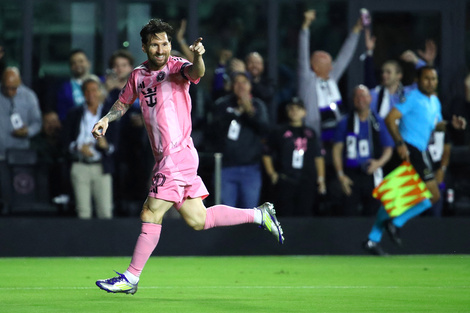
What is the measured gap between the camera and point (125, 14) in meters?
13.1

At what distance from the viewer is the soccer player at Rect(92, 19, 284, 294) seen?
6.73 metres

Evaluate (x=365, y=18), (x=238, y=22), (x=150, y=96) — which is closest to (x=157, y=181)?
(x=150, y=96)

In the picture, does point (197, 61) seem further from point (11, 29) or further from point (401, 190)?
point (11, 29)

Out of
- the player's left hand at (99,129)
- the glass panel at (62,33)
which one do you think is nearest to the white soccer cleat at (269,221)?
Result: the player's left hand at (99,129)

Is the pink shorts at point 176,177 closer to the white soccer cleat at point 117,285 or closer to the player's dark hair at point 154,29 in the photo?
the white soccer cleat at point 117,285

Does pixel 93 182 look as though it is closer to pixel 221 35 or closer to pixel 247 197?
pixel 247 197

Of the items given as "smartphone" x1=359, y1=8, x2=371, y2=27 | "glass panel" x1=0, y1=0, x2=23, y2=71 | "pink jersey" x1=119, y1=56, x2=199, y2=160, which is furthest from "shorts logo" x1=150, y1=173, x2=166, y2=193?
"glass panel" x1=0, y1=0, x2=23, y2=71

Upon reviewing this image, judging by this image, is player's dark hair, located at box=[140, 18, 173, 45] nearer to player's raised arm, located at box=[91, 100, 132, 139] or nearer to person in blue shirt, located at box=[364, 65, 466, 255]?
player's raised arm, located at box=[91, 100, 132, 139]

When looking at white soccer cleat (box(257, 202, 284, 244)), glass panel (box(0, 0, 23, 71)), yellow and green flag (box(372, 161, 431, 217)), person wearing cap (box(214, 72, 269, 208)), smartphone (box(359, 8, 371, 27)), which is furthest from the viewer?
glass panel (box(0, 0, 23, 71))

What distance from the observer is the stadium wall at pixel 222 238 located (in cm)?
1075

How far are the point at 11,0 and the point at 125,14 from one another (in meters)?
1.44

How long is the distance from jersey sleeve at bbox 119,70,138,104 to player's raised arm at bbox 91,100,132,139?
4cm

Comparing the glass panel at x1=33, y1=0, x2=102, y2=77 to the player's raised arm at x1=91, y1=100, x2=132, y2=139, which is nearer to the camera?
the player's raised arm at x1=91, y1=100, x2=132, y2=139

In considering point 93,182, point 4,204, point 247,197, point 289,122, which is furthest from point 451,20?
point 4,204
